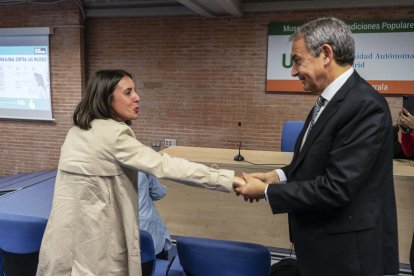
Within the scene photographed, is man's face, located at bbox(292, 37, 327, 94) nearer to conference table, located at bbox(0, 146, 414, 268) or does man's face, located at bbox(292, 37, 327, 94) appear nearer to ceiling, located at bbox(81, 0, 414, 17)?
conference table, located at bbox(0, 146, 414, 268)

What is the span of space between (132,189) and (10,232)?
66 centimetres

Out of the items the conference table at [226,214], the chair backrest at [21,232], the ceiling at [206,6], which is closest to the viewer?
the chair backrest at [21,232]

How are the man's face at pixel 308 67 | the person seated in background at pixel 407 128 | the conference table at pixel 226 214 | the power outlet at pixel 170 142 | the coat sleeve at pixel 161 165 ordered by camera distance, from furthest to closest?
the power outlet at pixel 170 142
the conference table at pixel 226 214
the person seated in background at pixel 407 128
the coat sleeve at pixel 161 165
the man's face at pixel 308 67

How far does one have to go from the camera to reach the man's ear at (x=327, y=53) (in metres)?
1.26

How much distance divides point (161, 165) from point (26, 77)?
18.8 ft

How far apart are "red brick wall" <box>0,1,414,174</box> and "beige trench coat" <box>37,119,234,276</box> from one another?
4.41 m

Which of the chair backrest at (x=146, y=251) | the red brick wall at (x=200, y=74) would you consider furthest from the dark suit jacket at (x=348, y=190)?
the red brick wall at (x=200, y=74)

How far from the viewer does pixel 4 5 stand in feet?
21.0

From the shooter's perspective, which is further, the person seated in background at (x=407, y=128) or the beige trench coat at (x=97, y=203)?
the person seated in background at (x=407, y=128)

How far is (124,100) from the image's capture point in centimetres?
157

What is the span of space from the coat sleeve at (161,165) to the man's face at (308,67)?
0.52m

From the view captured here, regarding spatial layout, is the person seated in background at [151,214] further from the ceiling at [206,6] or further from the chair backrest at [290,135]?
the ceiling at [206,6]

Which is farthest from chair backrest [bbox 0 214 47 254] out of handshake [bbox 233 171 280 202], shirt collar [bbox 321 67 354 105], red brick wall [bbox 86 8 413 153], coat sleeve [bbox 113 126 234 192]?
red brick wall [bbox 86 8 413 153]

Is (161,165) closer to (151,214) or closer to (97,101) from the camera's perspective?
(97,101)
